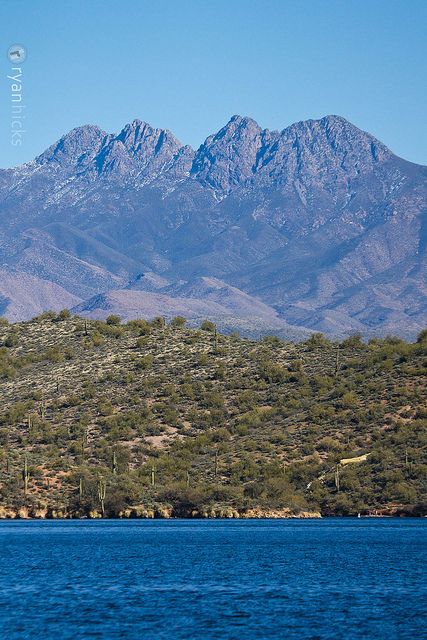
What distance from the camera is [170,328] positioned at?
160 meters

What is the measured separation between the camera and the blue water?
4762cm

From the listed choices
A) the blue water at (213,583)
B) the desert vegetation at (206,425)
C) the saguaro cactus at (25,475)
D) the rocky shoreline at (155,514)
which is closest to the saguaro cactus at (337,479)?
the desert vegetation at (206,425)

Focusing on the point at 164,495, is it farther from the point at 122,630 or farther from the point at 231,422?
the point at 122,630

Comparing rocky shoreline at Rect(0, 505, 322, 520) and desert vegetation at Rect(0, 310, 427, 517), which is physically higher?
desert vegetation at Rect(0, 310, 427, 517)

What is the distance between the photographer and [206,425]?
4838 inches

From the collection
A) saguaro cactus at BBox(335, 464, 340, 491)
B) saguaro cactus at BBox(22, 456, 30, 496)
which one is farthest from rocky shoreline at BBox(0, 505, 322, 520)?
saguaro cactus at BBox(335, 464, 340, 491)

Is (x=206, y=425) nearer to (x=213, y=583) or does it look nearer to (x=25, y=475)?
(x=25, y=475)

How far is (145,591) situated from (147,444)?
63291 mm

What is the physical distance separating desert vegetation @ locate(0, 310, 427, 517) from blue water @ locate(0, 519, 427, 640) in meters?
11.9

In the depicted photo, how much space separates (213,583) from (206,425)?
62.9m

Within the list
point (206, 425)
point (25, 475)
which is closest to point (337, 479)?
point (206, 425)

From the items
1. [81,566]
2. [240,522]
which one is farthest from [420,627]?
[240,522]

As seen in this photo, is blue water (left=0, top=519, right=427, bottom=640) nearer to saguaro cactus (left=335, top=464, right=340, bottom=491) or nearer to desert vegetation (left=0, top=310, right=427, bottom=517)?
saguaro cactus (left=335, top=464, right=340, bottom=491)

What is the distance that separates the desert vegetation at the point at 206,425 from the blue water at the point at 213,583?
11912 mm
